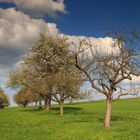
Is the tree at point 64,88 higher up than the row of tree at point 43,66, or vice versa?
the row of tree at point 43,66

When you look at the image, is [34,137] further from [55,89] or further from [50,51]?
[50,51]

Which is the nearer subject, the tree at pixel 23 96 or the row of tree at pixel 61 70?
the row of tree at pixel 61 70

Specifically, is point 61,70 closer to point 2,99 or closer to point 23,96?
point 23,96

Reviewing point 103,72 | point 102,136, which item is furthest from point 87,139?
point 103,72

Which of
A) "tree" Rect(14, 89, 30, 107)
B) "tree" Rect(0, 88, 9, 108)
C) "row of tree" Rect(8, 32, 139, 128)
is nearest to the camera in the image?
"row of tree" Rect(8, 32, 139, 128)

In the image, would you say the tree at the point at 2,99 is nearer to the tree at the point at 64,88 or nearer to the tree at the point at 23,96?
the tree at the point at 23,96

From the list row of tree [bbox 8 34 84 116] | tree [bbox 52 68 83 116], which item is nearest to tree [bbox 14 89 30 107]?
row of tree [bbox 8 34 84 116]

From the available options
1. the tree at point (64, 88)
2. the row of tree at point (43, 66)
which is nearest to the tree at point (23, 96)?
the row of tree at point (43, 66)

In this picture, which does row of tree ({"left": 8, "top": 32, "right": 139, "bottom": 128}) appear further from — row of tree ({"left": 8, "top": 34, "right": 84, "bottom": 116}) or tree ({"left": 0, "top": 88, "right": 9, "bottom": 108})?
tree ({"left": 0, "top": 88, "right": 9, "bottom": 108})

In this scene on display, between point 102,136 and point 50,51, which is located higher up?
point 50,51

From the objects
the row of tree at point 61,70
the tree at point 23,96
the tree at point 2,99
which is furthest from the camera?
the tree at point 2,99

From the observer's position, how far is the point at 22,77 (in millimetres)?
85938

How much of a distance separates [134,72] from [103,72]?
2955 mm

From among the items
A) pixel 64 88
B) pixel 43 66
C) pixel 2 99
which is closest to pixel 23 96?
pixel 43 66
